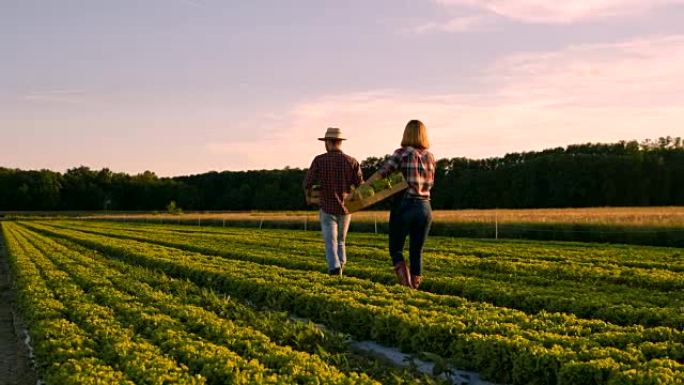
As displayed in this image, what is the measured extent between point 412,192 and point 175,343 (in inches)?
169

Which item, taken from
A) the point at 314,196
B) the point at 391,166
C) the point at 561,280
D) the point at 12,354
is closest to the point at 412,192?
the point at 391,166

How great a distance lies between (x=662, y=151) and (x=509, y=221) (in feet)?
249

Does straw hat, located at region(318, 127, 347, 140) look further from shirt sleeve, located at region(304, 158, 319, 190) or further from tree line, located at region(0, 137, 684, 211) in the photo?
tree line, located at region(0, 137, 684, 211)

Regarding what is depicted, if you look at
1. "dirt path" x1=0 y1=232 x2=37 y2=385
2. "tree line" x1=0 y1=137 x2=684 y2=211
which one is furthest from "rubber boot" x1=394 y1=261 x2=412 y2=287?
"tree line" x1=0 y1=137 x2=684 y2=211

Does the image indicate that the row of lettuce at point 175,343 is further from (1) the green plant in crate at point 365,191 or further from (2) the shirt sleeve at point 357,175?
(2) the shirt sleeve at point 357,175

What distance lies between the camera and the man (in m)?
11.6

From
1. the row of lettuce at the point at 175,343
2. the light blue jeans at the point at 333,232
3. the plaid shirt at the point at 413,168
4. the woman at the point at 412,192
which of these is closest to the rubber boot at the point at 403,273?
the woman at the point at 412,192

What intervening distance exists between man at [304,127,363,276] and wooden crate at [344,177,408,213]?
0.36 meters

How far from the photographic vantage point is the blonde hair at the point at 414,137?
10.0 meters

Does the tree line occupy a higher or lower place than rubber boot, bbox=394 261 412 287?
higher

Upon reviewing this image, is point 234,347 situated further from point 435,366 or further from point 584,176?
point 584,176

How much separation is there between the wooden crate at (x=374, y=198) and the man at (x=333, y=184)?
363 mm

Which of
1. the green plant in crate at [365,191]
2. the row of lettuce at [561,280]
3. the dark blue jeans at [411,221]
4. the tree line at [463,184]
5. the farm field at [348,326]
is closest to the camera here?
the farm field at [348,326]

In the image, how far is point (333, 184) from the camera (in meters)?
11.6
